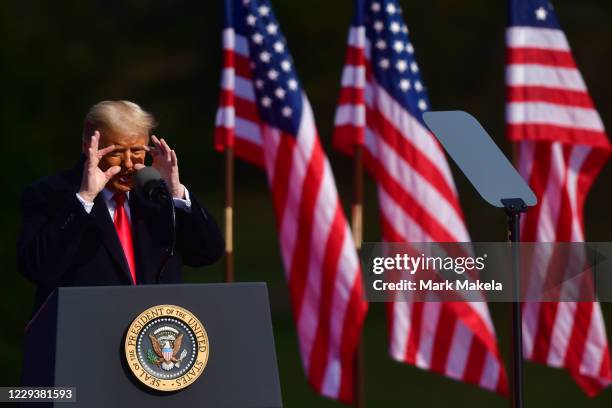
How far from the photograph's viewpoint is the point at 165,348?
3.00m

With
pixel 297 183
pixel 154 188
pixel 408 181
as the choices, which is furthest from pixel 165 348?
pixel 408 181

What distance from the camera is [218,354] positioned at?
121 inches

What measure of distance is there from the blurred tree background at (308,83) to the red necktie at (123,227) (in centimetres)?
880

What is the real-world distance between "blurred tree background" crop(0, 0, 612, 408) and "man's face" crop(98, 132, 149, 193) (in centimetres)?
886

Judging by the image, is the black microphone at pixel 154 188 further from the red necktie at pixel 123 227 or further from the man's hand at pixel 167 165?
the red necktie at pixel 123 227

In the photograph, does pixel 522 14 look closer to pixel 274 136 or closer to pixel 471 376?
pixel 274 136

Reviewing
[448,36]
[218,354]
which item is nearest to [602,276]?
[218,354]

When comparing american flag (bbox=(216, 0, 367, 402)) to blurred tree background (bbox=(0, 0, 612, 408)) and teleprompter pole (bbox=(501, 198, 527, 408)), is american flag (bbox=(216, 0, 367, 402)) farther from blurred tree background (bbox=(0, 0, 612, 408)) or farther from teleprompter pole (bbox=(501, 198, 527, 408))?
blurred tree background (bbox=(0, 0, 612, 408))

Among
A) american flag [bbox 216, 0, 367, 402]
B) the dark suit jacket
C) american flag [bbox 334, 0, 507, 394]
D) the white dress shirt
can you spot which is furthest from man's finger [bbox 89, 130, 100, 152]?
american flag [bbox 334, 0, 507, 394]

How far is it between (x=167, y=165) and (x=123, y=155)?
15cm

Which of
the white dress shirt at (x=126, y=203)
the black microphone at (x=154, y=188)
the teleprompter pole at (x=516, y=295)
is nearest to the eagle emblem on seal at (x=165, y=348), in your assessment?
the black microphone at (x=154, y=188)

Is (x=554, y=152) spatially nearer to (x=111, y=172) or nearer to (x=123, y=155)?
(x=123, y=155)

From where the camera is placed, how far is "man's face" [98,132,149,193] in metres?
3.51

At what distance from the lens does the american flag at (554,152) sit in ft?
20.8
